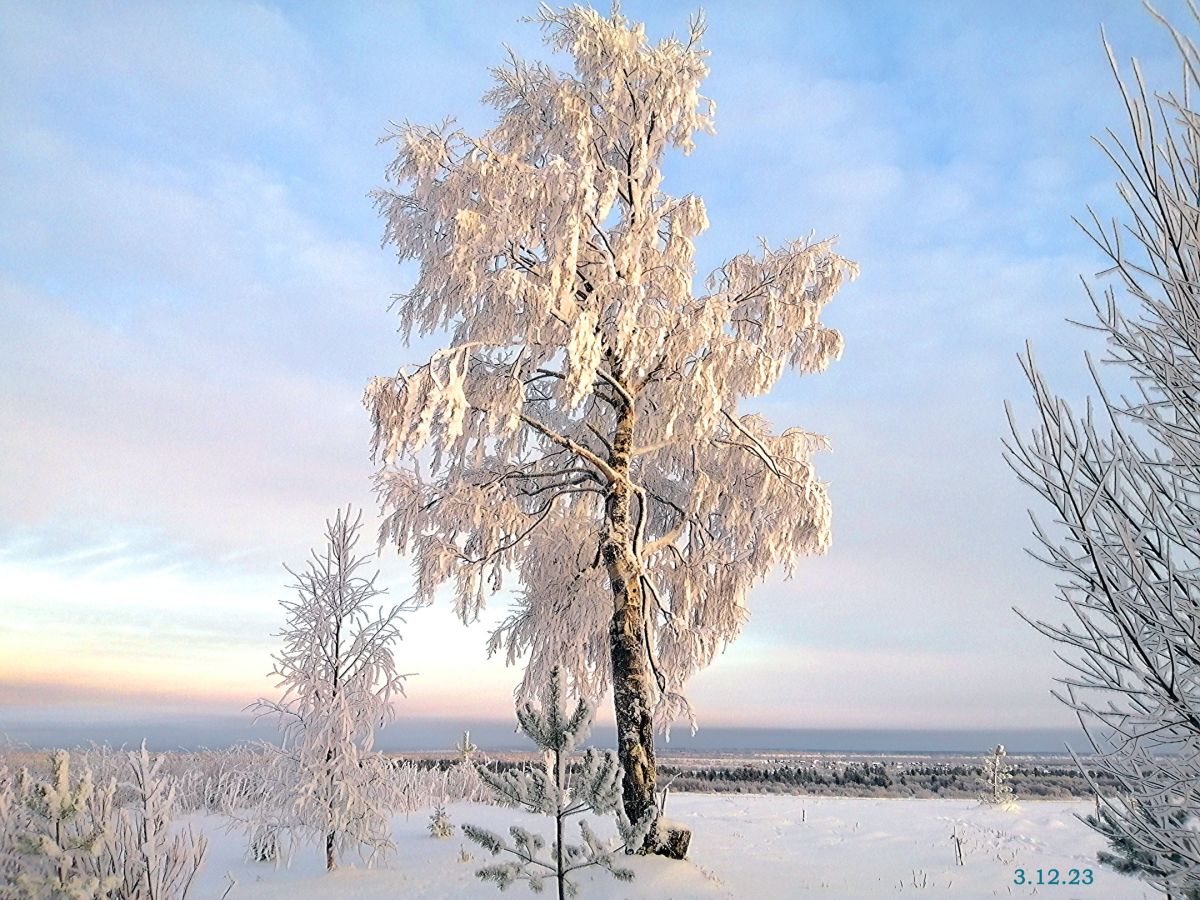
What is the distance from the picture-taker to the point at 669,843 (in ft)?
32.6

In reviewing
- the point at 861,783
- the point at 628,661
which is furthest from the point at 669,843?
the point at 861,783

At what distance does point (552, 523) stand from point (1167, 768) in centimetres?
932

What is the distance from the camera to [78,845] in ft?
23.0

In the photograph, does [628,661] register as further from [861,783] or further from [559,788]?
[861,783]

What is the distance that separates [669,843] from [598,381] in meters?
5.55

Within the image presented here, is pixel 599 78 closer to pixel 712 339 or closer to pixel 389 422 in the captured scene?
pixel 712 339

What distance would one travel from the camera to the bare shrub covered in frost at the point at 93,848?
6.86 meters

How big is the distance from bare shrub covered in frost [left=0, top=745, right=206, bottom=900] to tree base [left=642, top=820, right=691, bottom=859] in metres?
4.66

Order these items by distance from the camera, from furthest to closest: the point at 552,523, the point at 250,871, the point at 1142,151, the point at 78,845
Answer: the point at 552,523 < the point at 250,871 < the point at 78,845 < the point at 1142,151

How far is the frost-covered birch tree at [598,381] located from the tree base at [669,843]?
1.07ft

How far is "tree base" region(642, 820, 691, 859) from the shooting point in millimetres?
9883

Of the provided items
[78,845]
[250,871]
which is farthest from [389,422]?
[250,871]

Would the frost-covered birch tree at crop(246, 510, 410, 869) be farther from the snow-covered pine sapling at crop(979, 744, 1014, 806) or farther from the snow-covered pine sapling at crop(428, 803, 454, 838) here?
the snow-covered pine sapling at crop(979, 744, 1014, 806)

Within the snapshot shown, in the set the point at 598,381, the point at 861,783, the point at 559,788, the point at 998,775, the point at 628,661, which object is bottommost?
the point at 861,783
